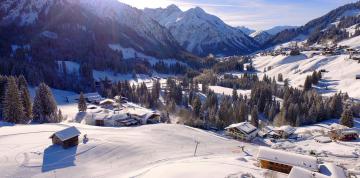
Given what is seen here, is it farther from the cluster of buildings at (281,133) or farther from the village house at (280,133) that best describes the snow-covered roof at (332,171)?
the village house at (280,133)

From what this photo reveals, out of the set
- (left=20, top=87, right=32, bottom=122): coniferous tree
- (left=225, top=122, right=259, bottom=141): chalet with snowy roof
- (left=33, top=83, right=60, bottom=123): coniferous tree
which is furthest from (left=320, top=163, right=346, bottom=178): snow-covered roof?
(left=20, top=87, right=32, bottom=122): coniferous tree

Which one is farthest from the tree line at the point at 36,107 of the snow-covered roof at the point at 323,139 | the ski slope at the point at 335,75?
the ski slope at the point at 335,75

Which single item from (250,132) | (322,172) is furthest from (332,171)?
(250,132)

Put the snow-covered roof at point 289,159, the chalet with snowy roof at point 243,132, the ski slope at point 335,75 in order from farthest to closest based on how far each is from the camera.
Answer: the ski slope at point 335,75 < the chalet with snowy roof at point 243,132 < the snow-covered roof at point 289,159

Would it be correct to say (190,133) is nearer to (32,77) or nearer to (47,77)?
(32,77)

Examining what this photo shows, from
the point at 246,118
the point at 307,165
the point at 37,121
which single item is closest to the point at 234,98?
the point at 246,118

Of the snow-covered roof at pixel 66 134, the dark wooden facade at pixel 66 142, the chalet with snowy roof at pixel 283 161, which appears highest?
the snow-covered roof at pixel 66 134

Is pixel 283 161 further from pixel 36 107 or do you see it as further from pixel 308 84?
pixel 308 84
